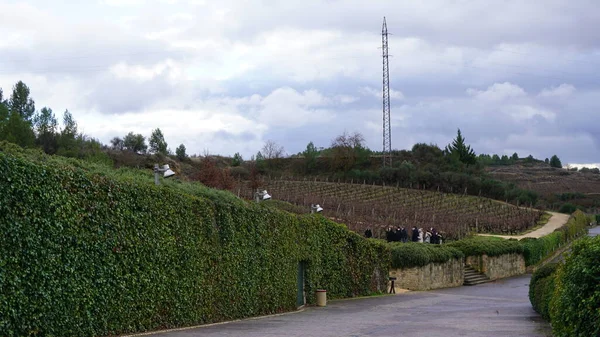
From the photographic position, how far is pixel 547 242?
50.8m

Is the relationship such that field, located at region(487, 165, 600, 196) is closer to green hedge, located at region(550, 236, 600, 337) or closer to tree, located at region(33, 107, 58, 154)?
tree, located at region(33, 107, 58, 154)

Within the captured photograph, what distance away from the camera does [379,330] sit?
16.7 m

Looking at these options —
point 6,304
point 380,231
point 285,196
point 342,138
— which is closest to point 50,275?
point 6,304

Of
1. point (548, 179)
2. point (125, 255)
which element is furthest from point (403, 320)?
point (548, 179)

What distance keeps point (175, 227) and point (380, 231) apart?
1160 inches

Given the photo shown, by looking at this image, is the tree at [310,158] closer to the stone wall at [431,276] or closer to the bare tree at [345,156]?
the bare tree at [345,156]

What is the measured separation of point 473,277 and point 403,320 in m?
22.8

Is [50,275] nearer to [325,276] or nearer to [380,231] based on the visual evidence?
[325,276]

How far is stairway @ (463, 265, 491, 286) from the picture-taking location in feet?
132

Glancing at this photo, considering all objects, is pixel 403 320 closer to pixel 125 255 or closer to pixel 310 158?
pixel 125 255

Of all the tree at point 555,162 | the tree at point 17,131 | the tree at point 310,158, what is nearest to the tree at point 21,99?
the tree at point 17,131

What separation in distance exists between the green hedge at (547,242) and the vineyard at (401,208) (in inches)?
142

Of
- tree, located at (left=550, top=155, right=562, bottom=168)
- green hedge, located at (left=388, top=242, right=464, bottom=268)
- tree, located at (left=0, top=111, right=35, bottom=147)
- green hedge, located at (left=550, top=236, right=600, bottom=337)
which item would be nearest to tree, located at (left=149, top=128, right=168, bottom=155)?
tree, located at (left=0, top=111, right=35, bottom=147)

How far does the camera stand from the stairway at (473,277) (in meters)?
40.4
